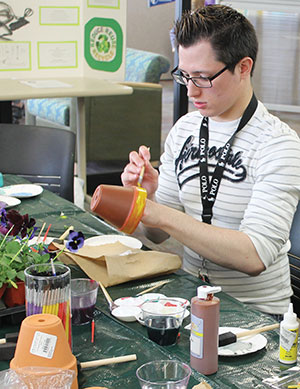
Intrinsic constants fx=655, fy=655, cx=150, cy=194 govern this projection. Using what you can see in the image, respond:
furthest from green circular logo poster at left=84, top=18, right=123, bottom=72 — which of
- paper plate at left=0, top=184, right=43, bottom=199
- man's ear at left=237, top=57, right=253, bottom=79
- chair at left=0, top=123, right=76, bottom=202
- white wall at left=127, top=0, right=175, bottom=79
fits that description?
man's ear at left=237, top=57, right=253, bottom=79

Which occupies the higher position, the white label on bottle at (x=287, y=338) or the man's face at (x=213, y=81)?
the man's face at (x=213, y=81)

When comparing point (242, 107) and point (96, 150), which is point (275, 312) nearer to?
point (242, 107)

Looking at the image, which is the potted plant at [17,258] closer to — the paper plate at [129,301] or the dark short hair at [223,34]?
the paper plate at [129,301]

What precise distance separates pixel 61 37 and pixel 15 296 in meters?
2.99

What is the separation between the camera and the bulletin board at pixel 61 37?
4.01 metres

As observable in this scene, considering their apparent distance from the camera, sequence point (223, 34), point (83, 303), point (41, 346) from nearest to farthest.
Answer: point (41, 346)
point (83, 303)
point (223, 34)

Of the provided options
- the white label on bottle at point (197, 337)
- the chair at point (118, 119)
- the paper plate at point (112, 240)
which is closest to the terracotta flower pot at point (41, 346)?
the white label on bottle at point (197, 337)

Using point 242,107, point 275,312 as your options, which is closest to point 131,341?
point 275,312

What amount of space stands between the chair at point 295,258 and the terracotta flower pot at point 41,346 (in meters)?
1.09

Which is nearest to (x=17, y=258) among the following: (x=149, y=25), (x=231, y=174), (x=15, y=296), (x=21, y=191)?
(x=15, y=296)

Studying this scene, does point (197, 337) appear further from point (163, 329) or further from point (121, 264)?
point (121, 264)

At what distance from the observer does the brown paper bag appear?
163 cm

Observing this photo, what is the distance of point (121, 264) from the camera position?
1.65 meters

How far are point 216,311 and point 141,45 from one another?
7.07m
